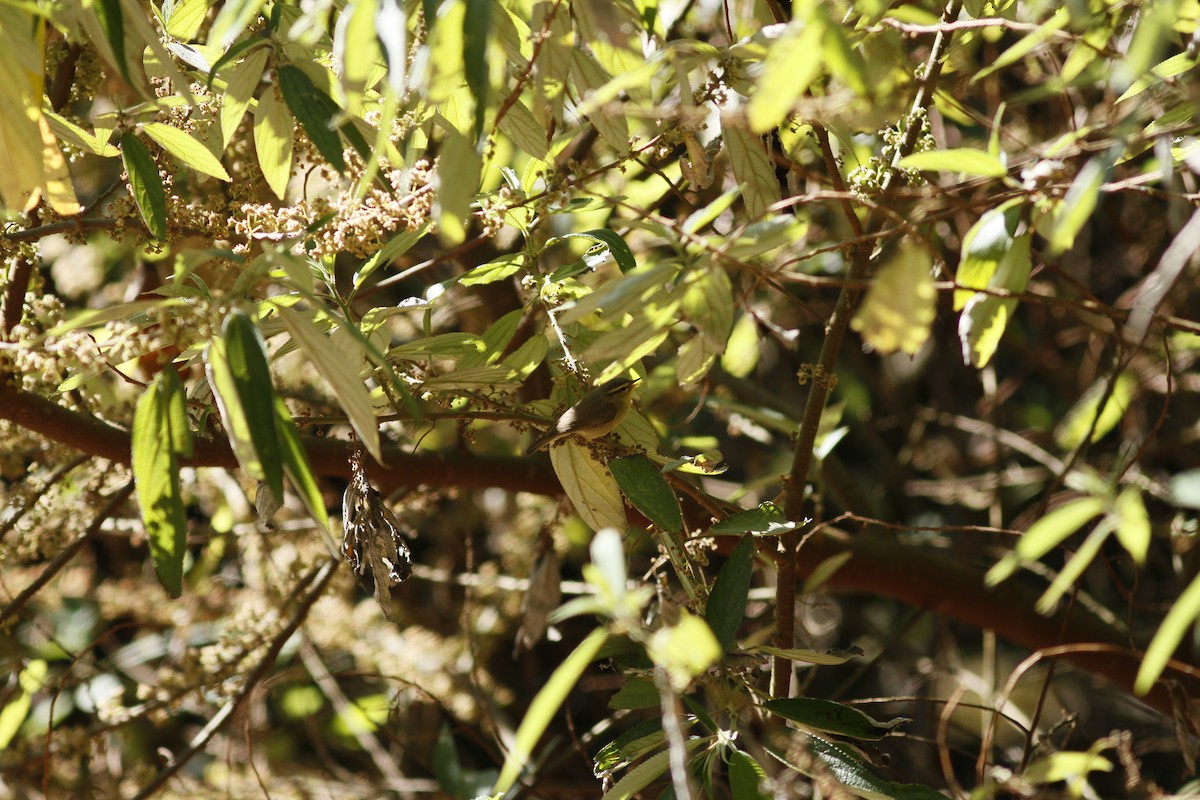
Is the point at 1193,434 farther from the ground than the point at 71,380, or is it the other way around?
the point at 71,380

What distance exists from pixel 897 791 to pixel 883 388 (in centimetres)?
159

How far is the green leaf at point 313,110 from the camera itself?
2.84ft

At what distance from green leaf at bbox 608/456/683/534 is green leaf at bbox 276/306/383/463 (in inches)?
12.0

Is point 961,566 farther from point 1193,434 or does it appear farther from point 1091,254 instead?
point 1091,254

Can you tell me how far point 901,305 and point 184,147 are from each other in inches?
27.4

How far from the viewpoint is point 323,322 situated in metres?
0.95

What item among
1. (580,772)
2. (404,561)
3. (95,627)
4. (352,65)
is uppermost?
(352,65)

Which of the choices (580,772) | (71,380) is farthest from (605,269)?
(580,772)

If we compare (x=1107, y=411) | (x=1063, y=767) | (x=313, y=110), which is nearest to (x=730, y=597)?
(x=1063, y=767)

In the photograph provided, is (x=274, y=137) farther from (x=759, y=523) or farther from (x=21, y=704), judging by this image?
(x=21, y=704)

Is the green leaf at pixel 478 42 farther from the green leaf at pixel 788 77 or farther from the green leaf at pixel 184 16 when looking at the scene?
the green leaf at pixel 184 16

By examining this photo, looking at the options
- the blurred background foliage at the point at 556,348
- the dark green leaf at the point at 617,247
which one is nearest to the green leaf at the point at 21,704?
the blurred background foliage at the point at 556,348

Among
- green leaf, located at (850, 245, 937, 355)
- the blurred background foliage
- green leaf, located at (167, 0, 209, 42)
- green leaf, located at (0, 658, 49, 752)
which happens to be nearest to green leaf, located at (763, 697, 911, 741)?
the blurred background foliage

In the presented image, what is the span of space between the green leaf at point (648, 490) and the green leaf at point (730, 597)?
0.06 m
